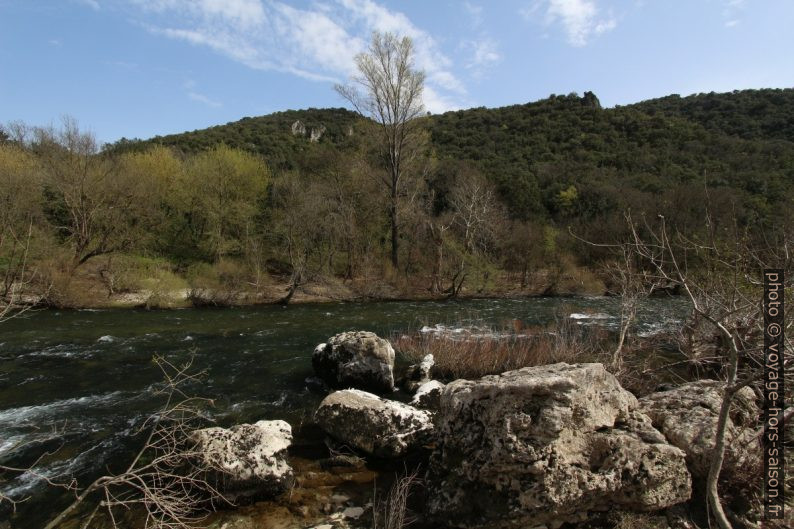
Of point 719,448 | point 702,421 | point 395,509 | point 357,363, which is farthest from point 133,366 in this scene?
point 719,448

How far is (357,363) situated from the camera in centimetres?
934

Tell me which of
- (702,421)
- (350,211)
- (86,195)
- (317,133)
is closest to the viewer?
(702,421)

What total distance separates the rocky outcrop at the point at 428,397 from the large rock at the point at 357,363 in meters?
1.38

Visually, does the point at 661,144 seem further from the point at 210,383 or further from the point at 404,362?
the point at 210,383

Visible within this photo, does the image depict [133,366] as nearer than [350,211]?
Yes

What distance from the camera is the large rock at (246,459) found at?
515cm

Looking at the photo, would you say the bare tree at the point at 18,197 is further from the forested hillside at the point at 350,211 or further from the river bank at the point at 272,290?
the river bank at the point at 272,290

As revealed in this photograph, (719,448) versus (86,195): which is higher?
(86,195)

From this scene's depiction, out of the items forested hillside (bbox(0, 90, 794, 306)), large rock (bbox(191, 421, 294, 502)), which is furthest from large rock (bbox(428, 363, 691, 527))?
forested hillside (bbox(0, 90, 794, 306))

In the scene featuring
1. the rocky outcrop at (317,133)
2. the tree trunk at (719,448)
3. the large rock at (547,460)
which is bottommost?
the large rock at (547,460)

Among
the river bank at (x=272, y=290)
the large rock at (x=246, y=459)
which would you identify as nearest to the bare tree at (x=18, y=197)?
the river bank at (x=272, y=290)

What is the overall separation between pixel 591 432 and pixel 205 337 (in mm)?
12944

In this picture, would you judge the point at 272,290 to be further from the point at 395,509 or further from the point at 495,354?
the point at 395,509

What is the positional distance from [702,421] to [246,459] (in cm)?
511
